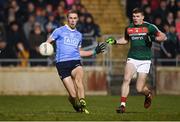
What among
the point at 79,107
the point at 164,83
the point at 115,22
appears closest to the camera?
the point at 79,107

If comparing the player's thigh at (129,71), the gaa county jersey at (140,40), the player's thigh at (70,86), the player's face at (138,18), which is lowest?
the player's thigh at (70,86)

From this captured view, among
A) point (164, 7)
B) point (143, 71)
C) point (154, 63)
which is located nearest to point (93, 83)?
point (154, 63)

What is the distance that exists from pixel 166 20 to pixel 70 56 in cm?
1200

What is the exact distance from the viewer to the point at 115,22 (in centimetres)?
3131

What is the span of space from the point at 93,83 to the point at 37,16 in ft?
10.7

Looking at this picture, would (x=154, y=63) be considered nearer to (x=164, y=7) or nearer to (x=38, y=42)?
(x=164, y=7)

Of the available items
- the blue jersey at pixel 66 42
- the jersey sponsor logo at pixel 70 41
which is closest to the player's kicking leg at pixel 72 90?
the blue jersey at pixel 66 42

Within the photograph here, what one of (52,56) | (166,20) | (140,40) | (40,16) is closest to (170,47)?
(166,20)

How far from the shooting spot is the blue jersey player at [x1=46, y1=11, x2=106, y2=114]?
17.0 metres

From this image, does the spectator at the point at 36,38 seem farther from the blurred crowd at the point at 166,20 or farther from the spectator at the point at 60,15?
the blurred crowd at the point at 166,20

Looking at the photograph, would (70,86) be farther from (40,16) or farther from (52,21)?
(40,16)

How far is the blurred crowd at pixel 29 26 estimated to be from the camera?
26.6 metres

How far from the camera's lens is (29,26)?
2708 cm

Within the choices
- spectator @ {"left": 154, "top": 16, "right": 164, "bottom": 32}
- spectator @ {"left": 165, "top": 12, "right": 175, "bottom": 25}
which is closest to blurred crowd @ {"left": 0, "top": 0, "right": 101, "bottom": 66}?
spectator @ {"left": 154, "top": 16, "right": 164, "bottom": 32}
